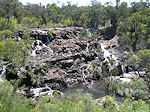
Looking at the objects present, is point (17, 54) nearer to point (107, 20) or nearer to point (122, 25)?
point (122, 25)

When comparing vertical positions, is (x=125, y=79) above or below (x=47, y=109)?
below

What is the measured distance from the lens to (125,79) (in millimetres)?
38812

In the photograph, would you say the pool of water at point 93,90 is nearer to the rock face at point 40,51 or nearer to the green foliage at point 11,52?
the rock face at point 40,51

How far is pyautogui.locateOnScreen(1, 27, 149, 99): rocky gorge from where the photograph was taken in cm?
3594

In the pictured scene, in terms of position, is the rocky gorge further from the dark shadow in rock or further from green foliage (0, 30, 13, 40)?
the dark shadow in rock

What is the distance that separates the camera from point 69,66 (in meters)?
46.2

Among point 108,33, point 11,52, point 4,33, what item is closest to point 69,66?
point 11,52

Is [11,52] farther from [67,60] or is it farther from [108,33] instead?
[108,33]

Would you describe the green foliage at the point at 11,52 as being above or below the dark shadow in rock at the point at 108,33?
below

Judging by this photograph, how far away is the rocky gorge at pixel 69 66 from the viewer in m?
35.9

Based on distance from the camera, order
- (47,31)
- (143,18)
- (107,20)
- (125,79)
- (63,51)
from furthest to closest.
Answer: (107,20) < (143,18) < (47,31) < (63,51) < (125,79)

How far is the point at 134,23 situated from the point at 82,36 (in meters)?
21.5

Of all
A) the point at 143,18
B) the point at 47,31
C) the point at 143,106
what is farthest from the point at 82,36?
the point at 143,106

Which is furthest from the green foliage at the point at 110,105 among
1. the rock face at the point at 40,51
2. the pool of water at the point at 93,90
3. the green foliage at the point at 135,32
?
the green foliage at the point at 135,32
